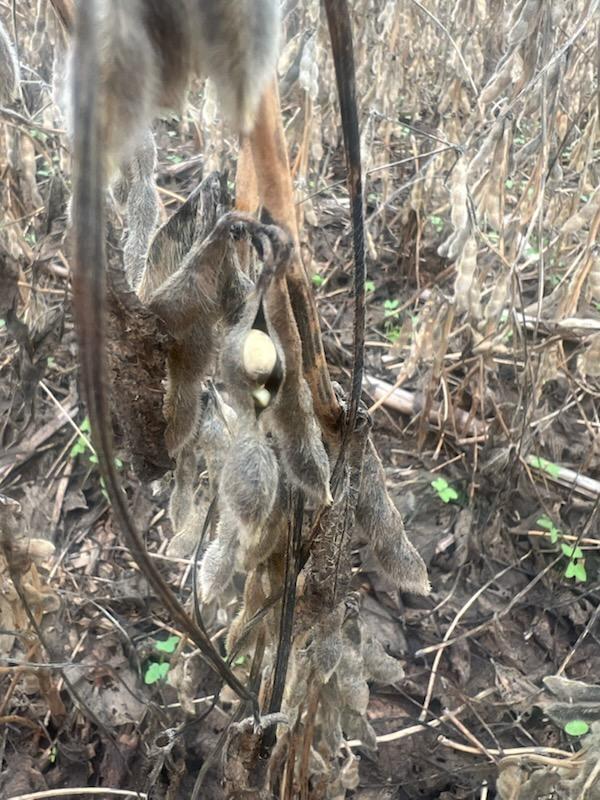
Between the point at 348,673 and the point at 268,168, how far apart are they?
1.95 feet

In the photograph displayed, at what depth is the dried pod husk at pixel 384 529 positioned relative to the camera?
0.66 meters

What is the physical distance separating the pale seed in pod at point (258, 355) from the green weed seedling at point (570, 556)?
1289 millimetres

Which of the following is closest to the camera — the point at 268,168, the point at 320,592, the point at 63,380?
the point at 268,168

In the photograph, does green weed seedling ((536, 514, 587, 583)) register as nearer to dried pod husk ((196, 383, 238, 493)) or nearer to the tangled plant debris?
the tangled plant debris

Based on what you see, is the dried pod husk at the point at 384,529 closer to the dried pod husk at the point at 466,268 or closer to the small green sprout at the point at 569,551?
the dried pod husk at the point at 466,268

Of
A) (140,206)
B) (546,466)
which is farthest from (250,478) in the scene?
(546,466)

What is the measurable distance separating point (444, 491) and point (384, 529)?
3.48 feet

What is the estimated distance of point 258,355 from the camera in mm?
439

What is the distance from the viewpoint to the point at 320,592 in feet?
2.28

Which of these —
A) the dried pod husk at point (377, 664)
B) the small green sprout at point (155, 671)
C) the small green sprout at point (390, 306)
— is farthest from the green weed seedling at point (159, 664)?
the small green sprout at point (390, 306)

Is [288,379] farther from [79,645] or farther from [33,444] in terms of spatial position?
[33,444]

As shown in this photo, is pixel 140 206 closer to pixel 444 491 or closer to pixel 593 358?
pixel 593 358

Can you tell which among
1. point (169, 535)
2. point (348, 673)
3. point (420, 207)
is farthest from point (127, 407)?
point (420, 207)

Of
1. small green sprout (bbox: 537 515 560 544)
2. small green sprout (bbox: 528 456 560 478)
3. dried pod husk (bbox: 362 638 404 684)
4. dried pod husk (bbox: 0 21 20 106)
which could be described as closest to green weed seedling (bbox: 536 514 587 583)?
small green sprout (bbox: 537 515 560 544)
